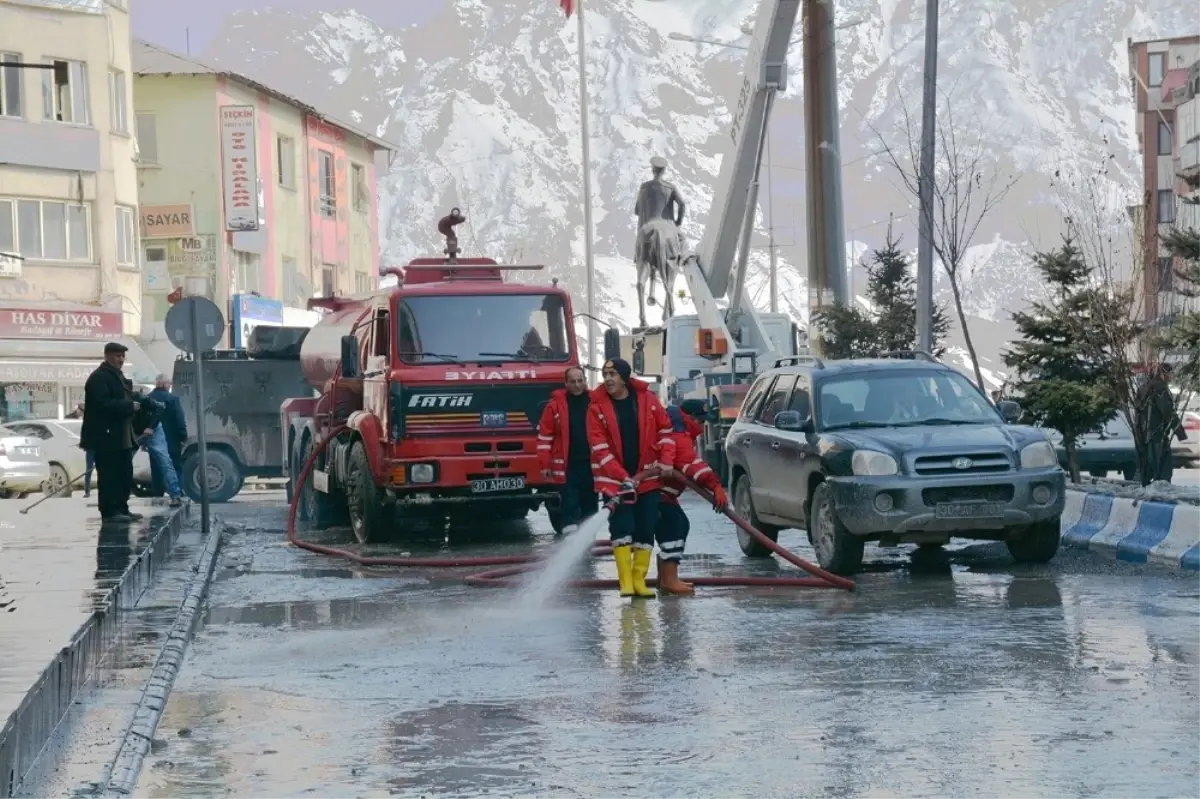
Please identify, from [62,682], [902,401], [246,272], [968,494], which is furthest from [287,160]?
[62,682]

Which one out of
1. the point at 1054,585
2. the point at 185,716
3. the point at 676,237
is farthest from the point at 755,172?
the point at 185,716

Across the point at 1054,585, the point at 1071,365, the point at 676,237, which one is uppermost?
the point at 676,237

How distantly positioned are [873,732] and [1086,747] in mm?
882

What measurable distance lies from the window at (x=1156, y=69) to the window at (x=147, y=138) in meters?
58.4

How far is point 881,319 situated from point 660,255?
4.02 metres

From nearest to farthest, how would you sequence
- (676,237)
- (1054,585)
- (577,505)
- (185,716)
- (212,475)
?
1. (185,716)
2. (1054,585)
3. (577,505)
4. (212,475)
5. (676,237)

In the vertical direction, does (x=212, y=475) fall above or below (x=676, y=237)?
below

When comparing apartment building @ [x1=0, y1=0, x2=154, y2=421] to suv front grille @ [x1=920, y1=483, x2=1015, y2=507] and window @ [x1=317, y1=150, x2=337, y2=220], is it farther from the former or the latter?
suv front grille @ [x1=920, y1=483, x2=1015, y2=507]

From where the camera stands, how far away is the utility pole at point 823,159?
39094 mm

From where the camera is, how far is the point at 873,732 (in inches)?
341

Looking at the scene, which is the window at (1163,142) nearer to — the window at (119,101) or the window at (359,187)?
the window at (359,187)

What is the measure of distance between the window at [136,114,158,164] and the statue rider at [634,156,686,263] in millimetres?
22398

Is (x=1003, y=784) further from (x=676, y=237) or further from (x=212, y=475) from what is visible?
(x=676, y=237)

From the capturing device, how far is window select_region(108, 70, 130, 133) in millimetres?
49719
